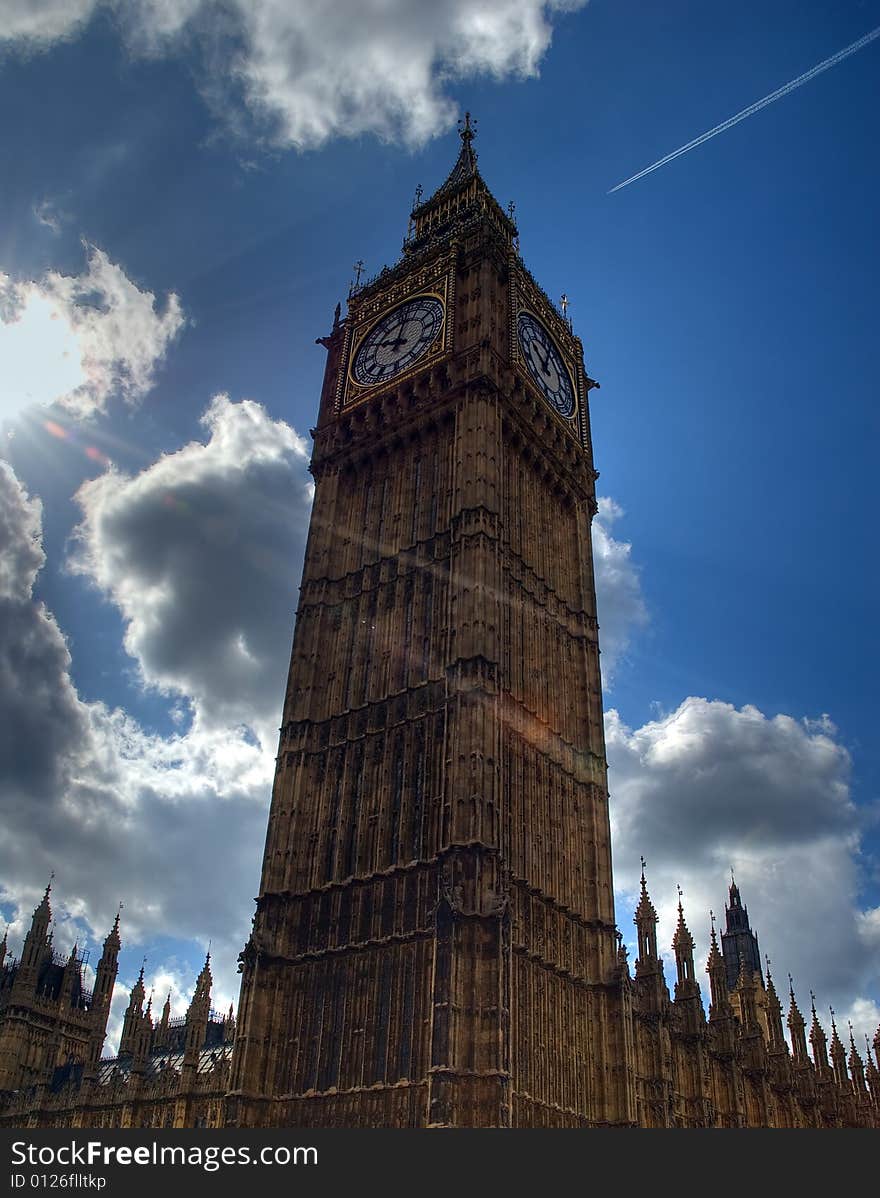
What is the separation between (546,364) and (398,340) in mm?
9461

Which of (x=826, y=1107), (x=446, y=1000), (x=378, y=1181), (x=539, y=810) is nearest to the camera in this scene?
(x=378, y=1181)

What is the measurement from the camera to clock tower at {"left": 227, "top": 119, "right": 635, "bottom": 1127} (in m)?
42.0

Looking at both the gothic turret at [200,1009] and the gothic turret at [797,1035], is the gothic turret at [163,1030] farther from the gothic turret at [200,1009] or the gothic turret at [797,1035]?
the gothic turret at [797,1035]

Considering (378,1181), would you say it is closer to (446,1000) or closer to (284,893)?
(446,1000)

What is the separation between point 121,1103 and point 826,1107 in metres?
44.4

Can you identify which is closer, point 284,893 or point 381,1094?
point 381,1094

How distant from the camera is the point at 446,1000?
39625 mm

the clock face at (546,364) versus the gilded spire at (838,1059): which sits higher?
the clock face at (546,364)

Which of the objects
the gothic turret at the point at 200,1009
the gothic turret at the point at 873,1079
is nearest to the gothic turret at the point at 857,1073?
the gothic turret at the point at 873,1079

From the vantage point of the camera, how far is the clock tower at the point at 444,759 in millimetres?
41969

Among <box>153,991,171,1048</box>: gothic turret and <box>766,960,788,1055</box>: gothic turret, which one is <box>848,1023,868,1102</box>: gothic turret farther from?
<box>153,991,171,1048</box>: gothic turret

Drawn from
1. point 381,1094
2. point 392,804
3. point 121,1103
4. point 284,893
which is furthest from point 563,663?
point 121,1103

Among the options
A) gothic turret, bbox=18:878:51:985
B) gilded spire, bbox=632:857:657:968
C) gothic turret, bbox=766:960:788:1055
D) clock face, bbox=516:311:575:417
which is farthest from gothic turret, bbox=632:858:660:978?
gothic turret, bbox=18:878:51:985

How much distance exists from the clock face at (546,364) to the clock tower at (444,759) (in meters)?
0.25
